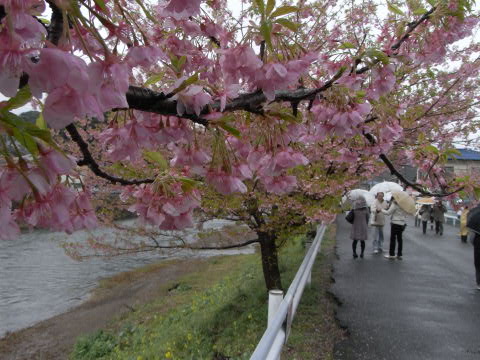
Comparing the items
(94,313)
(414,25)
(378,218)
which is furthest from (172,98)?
(94,313)

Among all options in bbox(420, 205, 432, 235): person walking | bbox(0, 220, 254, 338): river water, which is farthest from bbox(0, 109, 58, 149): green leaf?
bbox(420, 205, 432, 235): person walking

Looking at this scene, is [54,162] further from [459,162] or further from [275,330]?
[459,162]

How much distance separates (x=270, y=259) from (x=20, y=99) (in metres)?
6.04

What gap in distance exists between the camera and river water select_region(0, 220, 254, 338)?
11164 millimetres

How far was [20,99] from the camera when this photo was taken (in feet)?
2.93

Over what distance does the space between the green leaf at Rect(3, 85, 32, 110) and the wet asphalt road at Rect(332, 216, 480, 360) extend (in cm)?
436

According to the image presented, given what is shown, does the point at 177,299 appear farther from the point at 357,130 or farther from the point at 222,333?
the point at 357,130

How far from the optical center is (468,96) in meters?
7.44

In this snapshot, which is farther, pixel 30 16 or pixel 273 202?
pixel 273 202

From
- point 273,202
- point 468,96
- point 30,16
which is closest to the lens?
point 30,16

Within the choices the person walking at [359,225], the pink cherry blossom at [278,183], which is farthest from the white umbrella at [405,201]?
the pink cherry blossom at [278,183]

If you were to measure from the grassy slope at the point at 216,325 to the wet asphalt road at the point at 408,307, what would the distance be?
0.32 m

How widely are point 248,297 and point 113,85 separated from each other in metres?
6.97

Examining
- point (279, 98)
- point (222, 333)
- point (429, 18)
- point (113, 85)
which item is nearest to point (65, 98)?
point (113, 85)
